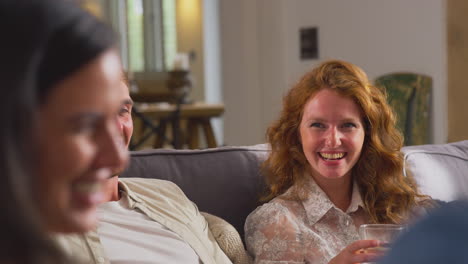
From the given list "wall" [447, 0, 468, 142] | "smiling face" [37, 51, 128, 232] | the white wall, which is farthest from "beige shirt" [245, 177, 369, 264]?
the white wall

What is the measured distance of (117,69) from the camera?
483 millimetres

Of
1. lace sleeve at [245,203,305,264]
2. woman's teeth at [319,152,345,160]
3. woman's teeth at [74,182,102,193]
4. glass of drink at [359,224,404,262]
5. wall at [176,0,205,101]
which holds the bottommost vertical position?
lace sleeve at [245,203,305,264]

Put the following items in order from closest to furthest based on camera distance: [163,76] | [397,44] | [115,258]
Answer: [115,258], [397,44], [163,76]

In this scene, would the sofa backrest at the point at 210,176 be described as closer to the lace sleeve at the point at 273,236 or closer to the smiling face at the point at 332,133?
the lace sleeve at the point at 273,236

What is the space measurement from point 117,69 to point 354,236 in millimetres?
1544

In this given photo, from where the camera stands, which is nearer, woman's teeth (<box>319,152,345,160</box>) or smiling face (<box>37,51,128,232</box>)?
smiling face (<box>37,51,128,232</box>)

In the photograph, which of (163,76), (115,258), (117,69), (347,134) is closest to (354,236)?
(347,134)

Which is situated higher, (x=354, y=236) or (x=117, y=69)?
(x=117, y=69)

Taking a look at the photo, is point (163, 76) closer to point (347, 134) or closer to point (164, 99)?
point (164, 99)

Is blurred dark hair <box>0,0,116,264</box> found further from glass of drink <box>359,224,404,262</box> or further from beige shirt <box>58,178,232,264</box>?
beige shirt <box>58,178,232,264</box>

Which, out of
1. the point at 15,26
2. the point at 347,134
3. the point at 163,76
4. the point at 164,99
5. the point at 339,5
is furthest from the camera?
the point at 163,76

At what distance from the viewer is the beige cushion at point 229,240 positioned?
1.79 m

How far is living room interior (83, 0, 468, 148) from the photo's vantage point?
16.0 feet

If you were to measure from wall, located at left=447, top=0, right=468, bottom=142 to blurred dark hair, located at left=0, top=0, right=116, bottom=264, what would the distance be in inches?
123
